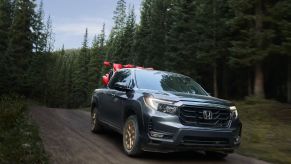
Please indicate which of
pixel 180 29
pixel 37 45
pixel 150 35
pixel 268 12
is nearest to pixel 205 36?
pixel 180 29

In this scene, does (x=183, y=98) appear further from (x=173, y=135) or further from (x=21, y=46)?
(x=21, y=46)

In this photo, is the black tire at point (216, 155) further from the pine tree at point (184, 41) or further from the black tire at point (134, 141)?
the pine tree at point (184, 41)

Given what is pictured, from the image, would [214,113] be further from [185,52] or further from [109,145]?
[185,52]

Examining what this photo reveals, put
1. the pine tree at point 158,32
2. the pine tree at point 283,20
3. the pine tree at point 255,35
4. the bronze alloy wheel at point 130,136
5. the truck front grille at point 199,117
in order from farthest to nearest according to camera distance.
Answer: the pine tree at point 158,32 < the pine tree at point 255,35 < the pine tree at point 283,20 < the bronze alloy wheel at point 130,136 < the truck front grille at point 199,117

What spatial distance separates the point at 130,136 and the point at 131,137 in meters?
0.06

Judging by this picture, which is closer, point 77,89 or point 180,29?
point 180,29

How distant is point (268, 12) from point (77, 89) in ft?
217

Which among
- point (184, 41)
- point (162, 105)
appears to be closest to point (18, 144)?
point (162, 105)

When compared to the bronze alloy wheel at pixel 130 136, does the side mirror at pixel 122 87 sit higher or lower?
higher

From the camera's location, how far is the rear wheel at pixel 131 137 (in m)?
8.65

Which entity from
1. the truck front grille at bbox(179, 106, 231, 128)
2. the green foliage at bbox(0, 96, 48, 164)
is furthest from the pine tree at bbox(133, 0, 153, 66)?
the truck front grille at bbox(179, 106, 231, 128)

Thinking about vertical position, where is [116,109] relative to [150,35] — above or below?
below

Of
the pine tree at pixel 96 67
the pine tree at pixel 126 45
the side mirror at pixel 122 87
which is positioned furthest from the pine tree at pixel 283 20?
the pine tree at pixel 96 67

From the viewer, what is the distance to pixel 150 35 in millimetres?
61250
